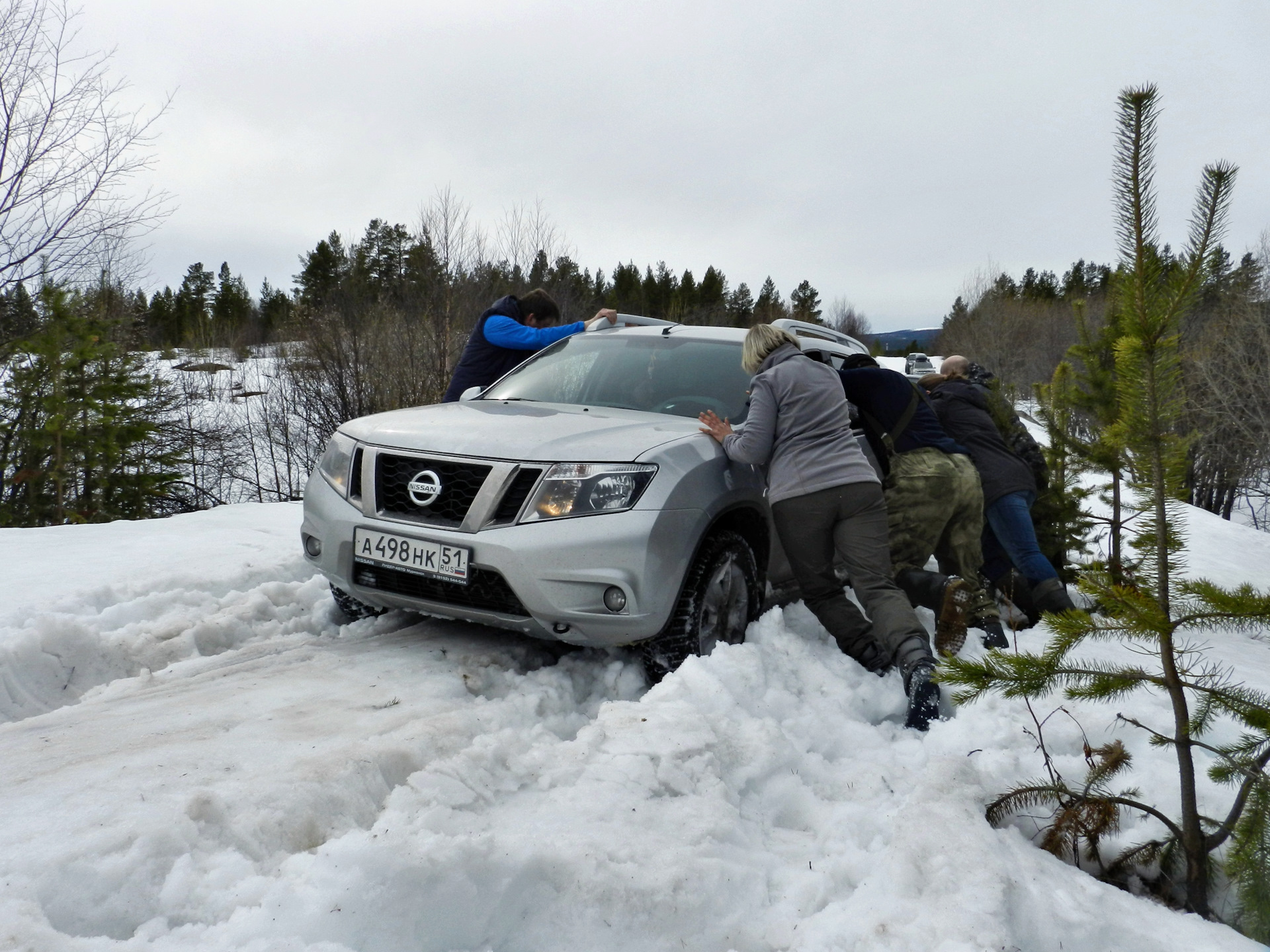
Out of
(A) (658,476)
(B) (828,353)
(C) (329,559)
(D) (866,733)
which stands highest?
(B) (828,353)

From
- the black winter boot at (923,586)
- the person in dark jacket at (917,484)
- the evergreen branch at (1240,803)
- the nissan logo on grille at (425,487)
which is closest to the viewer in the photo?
the evergreen branch at (1240,803)

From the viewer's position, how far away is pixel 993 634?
4.29 meters

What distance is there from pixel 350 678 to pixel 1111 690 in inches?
106

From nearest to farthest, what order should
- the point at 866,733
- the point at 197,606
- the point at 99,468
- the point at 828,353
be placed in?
1. the point at 866,733
2. the point at 197,606
3. the point at 828,353
4. the point at 99,468

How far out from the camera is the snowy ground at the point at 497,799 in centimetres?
183

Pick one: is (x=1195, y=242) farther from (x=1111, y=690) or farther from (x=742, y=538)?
(x=742, y=538)

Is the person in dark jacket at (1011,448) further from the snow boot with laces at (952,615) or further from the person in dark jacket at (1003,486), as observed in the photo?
the snow boot with laces at (952,615)

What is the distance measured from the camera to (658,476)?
3.24 metres

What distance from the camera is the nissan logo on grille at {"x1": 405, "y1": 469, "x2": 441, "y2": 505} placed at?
3.32m

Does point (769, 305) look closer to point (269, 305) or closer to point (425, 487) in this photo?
point (269, 305)

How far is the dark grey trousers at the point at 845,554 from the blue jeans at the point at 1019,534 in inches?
76.2

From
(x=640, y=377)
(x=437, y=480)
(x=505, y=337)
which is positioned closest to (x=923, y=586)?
(x=640, y=377)

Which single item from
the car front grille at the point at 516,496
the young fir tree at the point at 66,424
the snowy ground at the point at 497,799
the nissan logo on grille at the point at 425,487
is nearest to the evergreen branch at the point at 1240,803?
the snowy ground at the point at 497,799

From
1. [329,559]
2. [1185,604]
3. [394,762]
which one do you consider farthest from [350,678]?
[1185,604]
